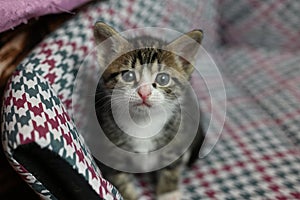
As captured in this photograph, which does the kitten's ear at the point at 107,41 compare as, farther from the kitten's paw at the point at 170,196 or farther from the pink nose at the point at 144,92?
the kitten's paw at the point at 170,196

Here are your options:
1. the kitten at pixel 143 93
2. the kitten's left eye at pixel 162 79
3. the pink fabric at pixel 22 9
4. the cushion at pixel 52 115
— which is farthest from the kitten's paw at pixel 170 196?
the pink fabric at pixel 22 9

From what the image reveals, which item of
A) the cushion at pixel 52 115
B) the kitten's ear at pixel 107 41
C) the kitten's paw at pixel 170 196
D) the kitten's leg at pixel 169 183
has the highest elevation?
the kitten's ear at pixel 107 41

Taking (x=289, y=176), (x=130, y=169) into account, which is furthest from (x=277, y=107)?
(x=130, y=169)

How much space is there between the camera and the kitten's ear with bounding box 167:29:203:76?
0.97 m

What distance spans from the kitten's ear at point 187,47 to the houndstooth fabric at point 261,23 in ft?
2.16

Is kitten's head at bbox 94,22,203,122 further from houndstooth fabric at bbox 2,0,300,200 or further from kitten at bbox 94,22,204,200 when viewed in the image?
houndstooth fabric at bbox 2,0,300,200

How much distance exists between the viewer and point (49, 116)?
31.1 inches

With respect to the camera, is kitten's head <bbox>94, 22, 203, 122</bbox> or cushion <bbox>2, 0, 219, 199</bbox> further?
kitten's head <bbox>94, 22, 203, 122</bbox>

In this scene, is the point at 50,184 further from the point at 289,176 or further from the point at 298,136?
the point at 298,136

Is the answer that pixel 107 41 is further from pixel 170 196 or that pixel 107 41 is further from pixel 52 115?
pixel 170 196

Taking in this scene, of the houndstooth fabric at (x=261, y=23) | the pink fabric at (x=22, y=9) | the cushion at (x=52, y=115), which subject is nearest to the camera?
the cushion at (x=52, y=115)

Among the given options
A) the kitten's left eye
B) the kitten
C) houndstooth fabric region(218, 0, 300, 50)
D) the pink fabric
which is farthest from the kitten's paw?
houndstooth fabric region(218, 0, 300, 50)

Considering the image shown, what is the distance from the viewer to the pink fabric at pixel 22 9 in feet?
2.96

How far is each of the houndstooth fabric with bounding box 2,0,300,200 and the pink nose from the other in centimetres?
17
